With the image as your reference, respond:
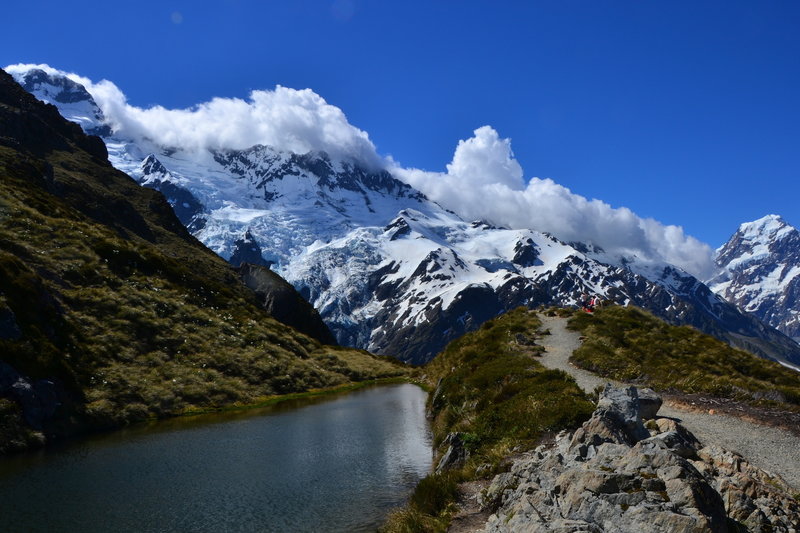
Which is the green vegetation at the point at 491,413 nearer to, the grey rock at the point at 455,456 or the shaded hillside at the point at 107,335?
the grey rock at the point at 455,456

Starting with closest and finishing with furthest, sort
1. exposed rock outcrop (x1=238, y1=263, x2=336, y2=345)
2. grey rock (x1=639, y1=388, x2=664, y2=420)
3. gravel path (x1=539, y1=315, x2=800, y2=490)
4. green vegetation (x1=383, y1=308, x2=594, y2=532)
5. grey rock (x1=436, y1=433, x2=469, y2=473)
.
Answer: gravel path (x1=539, y1=315, x2=800, y2=490) → green vegetation (x1=383, y1=308, x2=594, y2=532) → grey rock (x1=639, y1=388, x2=664, y2=420) → grey rock (x1=436, y1=433, x2=469, y2=473) → exposed rock outcrop (x1=238, y1=263, x2=336, y2=345)

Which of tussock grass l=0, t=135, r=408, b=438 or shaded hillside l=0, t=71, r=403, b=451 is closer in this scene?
shaded hillside l=0, t=71, r=403, b=451

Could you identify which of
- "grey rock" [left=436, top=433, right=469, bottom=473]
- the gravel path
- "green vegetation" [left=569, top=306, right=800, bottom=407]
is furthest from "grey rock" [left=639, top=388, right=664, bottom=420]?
"grey rock" [left=436, top=433, right=469, bottom=473]

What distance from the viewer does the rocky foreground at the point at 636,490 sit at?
11773mm

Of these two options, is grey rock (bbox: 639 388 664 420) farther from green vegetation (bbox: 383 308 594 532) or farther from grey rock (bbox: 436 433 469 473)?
grey rock (bbox: 436 433 469 473)

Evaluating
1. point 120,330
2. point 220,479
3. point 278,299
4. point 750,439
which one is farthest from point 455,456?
point 278,299

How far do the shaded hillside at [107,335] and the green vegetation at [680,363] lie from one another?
3868cm

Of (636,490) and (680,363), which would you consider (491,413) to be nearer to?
(636,490)

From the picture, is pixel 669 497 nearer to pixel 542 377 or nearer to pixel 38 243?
pixel 542 377

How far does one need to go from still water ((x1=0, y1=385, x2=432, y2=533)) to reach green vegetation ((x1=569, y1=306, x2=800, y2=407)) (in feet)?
50.2

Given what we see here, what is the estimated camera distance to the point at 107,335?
52312mm

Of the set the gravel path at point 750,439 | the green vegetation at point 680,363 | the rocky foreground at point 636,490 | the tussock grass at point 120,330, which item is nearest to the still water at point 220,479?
the tussock grass at point 120,330

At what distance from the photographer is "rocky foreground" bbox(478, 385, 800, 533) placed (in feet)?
38.6

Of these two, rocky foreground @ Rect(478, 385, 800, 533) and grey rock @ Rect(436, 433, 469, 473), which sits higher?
rocky foreground @ Rect(478, 385, 800, 533)
